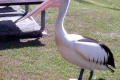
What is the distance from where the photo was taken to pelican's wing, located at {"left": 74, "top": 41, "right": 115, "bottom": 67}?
318 centimetres

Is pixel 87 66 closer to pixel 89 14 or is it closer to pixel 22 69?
pixel 22 69

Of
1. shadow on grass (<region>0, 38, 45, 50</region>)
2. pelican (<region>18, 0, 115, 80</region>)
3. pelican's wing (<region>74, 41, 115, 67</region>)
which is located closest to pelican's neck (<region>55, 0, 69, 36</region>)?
pelican (<region>18, 0, 115, 80</region>)

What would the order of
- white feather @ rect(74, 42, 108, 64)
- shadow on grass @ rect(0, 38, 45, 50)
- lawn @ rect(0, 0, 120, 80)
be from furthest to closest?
shadow on grass @ rect(0, 38, 45, 50) < lawn @ rect(0, 0, 120, 80) < white feather @ rect(74, 42, 108, 64)

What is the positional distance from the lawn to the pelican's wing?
0.72 m

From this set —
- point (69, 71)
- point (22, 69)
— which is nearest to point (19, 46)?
point (22, 69)

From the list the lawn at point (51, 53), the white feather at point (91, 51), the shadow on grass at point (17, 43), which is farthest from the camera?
the shadow on grass at point (17, 43)

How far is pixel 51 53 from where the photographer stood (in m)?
4.85

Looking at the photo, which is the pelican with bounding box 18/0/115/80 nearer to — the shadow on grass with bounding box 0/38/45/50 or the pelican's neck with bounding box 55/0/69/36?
the pelican's neck with bounding box 55/0/69/36

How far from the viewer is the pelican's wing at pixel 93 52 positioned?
318 cm

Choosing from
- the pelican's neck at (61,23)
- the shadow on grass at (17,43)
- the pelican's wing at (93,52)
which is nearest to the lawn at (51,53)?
the shadow on grass at (17,43)

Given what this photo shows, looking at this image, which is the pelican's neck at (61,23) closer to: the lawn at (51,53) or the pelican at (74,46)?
the pelican at (74,46)

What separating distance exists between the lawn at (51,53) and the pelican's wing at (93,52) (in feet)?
2.36

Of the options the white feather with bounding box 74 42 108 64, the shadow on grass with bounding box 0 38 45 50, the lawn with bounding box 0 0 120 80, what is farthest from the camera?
the shadow on grass with bounding box 0 38 45 50

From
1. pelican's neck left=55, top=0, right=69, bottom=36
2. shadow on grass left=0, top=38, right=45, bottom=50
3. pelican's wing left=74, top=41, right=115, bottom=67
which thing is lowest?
shadow on grass left=0, top=38, right=45, bottom=50
